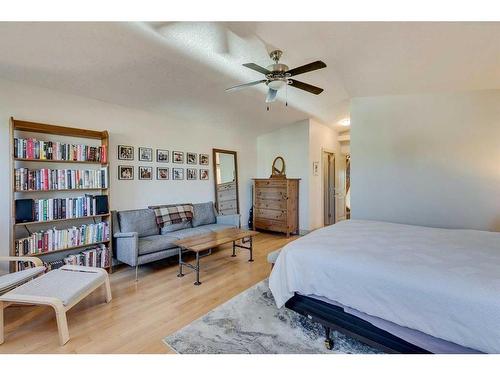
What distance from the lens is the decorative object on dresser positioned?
16.6ft

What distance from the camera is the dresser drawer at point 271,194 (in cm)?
512

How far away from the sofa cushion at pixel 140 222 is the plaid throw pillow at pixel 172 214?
9 cm

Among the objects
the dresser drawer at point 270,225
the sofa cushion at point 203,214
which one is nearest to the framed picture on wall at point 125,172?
the sofa cushion at point 203,214

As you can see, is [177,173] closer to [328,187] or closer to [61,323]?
[61,323]

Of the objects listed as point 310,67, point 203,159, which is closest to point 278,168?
point 203,159

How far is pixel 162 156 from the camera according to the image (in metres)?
4.07

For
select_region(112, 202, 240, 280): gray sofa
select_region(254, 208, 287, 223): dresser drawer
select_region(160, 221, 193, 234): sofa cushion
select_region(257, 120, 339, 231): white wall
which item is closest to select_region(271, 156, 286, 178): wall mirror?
select_region(257, 120, 339, 231): white wall

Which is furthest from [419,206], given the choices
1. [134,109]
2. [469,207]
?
[134,109]

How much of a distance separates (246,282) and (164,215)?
174 centimetres

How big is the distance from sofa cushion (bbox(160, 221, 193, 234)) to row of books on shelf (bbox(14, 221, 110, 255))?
0.78 meters

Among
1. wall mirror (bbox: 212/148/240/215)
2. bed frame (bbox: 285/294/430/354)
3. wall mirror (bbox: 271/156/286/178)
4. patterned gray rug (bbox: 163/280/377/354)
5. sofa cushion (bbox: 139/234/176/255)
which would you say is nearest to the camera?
bed frame (bbox: 285/294/430/354)

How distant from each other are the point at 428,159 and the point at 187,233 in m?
3.63

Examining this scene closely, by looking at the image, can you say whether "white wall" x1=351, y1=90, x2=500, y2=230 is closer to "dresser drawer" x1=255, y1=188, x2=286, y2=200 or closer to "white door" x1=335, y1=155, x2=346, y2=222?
"dresser drawer" x1=255, y1=188, x2=286, y2=200
